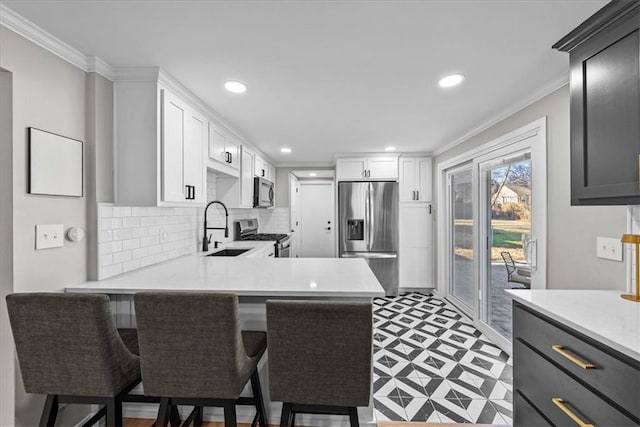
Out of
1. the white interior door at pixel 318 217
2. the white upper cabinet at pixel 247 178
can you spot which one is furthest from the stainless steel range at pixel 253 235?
the white interior door at pixel 318 217

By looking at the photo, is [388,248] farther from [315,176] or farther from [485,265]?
[315,176]

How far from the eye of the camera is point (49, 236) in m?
1.60

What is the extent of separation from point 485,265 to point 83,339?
3501 millimetres

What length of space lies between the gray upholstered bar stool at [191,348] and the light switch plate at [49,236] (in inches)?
29.1

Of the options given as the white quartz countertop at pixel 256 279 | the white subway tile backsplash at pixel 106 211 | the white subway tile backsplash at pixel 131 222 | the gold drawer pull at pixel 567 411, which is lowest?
the gold drawer pull at pixel 567 411

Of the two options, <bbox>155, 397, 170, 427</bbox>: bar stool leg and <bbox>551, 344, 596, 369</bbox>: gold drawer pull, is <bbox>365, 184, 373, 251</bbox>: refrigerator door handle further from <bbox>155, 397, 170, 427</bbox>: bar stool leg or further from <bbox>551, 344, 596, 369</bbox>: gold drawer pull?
<bbox>155, 397, 170, 427</bbox>: bar stool leg

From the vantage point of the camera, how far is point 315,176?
6.57 meters

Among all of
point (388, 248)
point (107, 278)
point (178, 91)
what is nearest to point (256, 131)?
point (178, 91)

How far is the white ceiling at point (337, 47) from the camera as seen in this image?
1.38 metres

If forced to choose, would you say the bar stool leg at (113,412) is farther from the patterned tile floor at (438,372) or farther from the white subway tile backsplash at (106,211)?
the patterned tile floor at (438,372)

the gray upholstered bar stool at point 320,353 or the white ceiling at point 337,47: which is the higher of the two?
the white ceiling at point 337,47

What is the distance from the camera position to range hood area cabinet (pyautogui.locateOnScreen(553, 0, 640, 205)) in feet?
4.24

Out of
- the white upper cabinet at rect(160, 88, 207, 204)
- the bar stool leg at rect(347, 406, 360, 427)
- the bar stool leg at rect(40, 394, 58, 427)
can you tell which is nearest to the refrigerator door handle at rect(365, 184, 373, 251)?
the white upper cabinet at rect(160, 88, 207, 204)

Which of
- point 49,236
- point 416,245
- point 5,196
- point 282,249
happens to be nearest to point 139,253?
point 49,236
